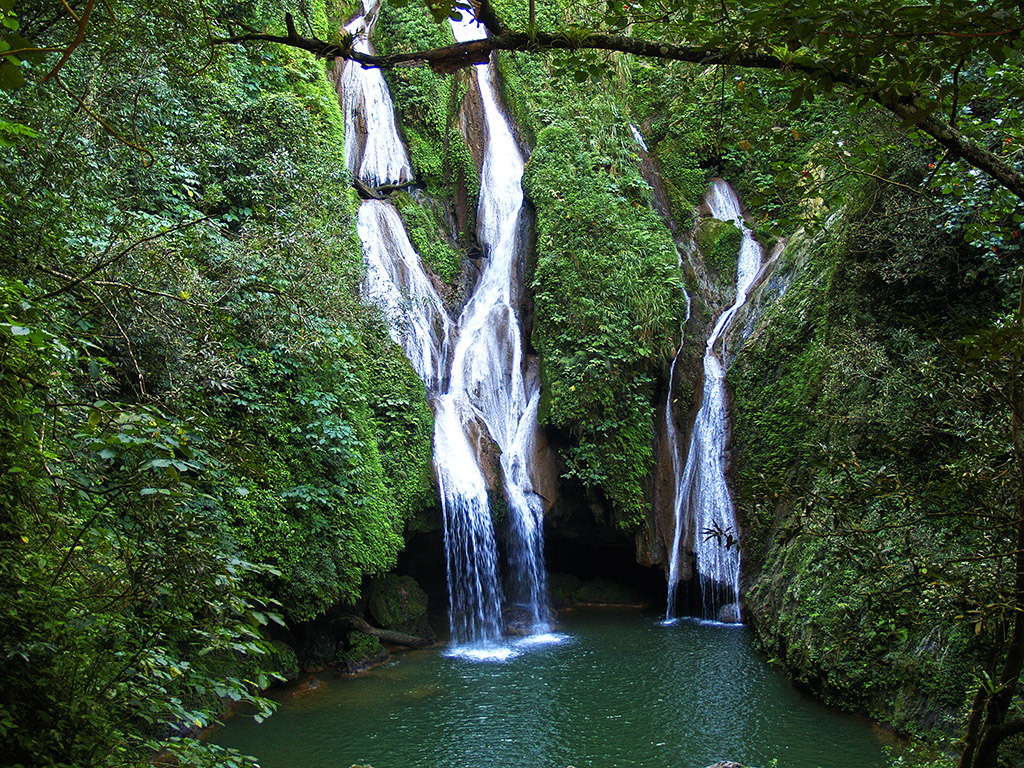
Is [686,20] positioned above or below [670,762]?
above

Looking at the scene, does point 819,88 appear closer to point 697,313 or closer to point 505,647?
point 505,647

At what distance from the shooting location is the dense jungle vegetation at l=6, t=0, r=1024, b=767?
253 centimetres

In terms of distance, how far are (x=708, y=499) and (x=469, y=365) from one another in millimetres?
5079

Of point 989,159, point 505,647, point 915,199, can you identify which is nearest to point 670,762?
point 505,647

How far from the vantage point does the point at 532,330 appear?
1373 cm

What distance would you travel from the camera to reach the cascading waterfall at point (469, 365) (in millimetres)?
11438

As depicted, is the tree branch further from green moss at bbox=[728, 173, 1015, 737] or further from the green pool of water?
the green pool of water

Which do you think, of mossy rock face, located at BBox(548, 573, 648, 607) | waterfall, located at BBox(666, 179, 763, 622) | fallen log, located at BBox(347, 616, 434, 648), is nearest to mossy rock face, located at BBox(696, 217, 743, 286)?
waterfall, located at BBox(666, 179, 763, 622)

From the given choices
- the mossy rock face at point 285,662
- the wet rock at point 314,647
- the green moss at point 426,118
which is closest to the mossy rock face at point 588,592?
the wet rock at point 314,647

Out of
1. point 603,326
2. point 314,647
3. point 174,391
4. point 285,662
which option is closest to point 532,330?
point 603,326

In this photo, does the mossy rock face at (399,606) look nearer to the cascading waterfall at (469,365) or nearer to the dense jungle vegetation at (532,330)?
the cascading waterfall at (469,365)

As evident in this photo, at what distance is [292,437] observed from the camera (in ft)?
28.9

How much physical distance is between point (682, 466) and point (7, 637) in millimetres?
11521

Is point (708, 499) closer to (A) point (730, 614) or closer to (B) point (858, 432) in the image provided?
(A) point (730, 614)
